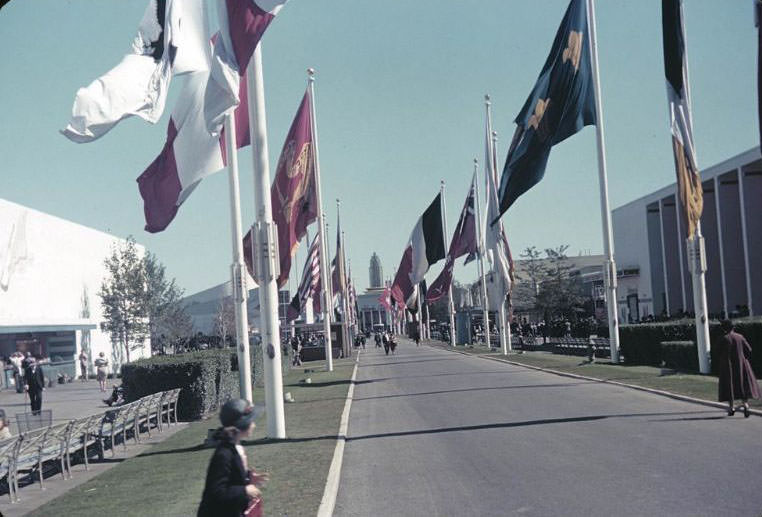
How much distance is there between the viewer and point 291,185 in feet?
77.8

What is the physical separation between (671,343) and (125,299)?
36.9m

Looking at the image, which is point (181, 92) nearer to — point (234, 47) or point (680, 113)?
point (234, 47)

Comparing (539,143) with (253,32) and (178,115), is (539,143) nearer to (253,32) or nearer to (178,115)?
(178,115)

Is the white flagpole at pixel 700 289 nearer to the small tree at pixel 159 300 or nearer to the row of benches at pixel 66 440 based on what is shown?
the row of benches at pixel 66 440

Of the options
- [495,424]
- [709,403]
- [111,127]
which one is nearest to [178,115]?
[111,127]

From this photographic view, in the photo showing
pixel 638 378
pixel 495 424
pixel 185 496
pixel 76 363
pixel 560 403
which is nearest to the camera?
pixel 185 496

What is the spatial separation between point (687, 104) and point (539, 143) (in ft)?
12.5

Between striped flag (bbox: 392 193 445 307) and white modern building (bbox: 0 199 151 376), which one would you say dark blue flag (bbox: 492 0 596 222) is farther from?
white modern building (bbox: 0 199 151 376)

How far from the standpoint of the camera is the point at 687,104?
20.9 metres

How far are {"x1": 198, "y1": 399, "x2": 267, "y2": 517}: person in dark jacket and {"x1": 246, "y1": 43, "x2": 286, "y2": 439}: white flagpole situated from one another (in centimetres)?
932

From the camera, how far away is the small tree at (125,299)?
54594 mm

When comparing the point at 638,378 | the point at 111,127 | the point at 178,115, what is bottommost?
the point at 638,378

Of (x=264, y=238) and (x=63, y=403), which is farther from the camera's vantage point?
(x=63, y=403)

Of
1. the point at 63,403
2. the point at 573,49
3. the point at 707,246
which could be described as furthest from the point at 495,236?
the point at 707,246
